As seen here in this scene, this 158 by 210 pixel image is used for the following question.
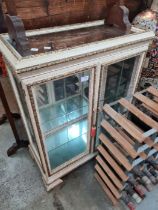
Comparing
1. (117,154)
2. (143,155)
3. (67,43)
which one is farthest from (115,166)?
(67,43)

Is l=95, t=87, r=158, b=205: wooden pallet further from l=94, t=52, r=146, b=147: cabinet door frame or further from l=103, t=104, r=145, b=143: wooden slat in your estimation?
l=94, t=52, r=146, b=147: cabinet door frame

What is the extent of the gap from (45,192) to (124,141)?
1.25 meters

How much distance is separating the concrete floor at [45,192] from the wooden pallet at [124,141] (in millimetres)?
180

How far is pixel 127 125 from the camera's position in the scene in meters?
1.33

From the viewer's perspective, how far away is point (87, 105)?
1678 mm

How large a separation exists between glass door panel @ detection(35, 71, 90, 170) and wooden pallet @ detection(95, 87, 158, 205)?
275mm

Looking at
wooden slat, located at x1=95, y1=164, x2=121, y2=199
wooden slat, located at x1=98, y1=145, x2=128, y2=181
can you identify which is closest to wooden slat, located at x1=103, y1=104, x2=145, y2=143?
wooden slat, located at x1=98, y1=145, x2=128, y2=181

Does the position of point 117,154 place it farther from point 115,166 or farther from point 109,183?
point 109,183

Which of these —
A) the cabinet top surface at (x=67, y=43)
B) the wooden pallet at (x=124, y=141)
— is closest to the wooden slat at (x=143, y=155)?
the wooden pallet at (x=124, y=141)

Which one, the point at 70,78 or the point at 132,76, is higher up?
the point at 70,78

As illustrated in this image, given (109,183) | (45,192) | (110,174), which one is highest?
(110,174)

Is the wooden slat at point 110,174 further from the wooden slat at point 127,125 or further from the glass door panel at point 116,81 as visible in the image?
the wooden slat at point 127,125

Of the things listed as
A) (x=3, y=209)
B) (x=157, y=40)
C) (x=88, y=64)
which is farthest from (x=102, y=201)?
(x=157, y=40)

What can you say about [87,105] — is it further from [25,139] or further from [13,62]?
[25,139]
